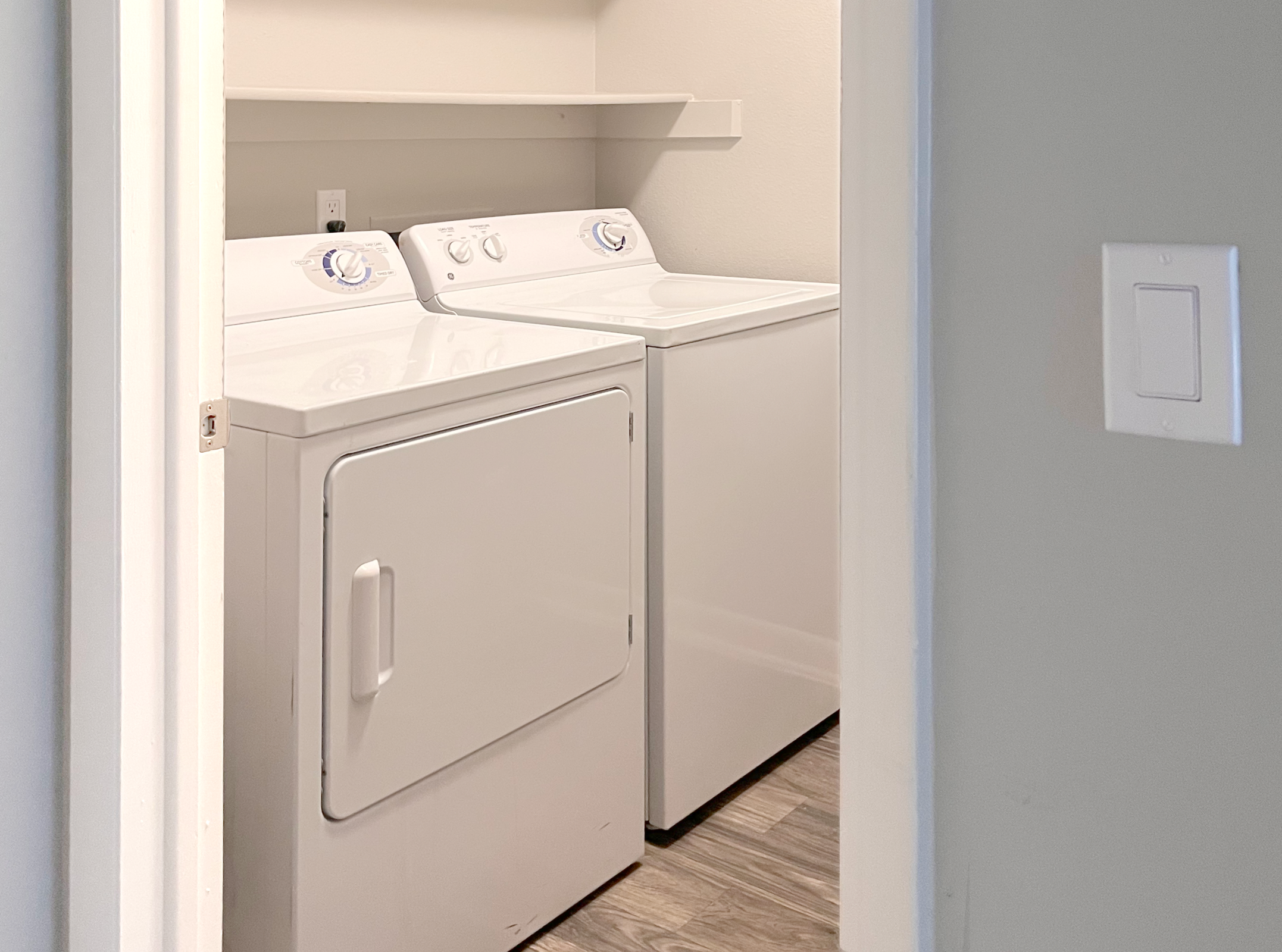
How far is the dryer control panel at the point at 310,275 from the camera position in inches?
83.4

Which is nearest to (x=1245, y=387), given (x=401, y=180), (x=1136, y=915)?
(x=1136, y=915)

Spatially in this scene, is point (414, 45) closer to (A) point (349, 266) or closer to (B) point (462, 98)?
(B) point (462, 98)

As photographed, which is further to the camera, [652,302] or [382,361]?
[652,302]

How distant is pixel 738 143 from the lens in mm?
2941

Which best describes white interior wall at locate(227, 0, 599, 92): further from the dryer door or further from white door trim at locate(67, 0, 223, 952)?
white door trim at locate(67, 0, 223, 952)

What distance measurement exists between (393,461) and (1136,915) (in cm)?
111

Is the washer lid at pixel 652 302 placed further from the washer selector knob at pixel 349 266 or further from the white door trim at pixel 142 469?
the white door trim at pixel 142 469

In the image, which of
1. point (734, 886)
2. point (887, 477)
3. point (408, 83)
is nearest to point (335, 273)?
point (408, 83)

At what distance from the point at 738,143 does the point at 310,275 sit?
1151 millimetres

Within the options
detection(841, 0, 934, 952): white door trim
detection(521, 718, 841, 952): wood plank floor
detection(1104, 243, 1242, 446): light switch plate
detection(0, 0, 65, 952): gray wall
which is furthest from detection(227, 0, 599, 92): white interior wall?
detection(1104, 243, 1242, 446): light switch plate

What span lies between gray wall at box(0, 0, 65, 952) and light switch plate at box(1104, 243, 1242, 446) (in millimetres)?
1004

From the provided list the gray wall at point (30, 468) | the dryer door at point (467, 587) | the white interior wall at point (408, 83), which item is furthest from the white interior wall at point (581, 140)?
the gray wall at point (30, 468)

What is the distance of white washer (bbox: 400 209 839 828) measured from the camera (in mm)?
A: 2209

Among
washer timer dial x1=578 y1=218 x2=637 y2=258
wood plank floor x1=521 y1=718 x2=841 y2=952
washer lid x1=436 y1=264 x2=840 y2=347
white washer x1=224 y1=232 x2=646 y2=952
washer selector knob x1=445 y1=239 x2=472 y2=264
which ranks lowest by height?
wood plank floor x1=521 y1=718 x2=841 y2=952
